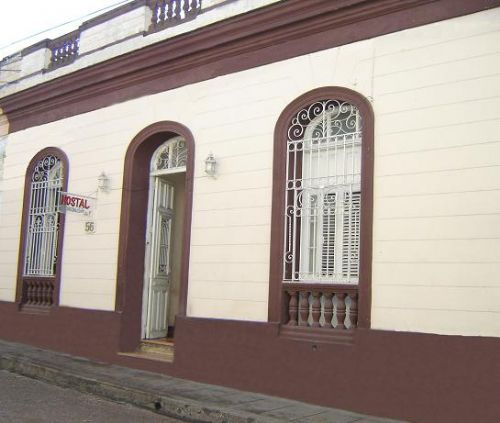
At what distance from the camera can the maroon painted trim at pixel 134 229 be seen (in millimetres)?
8469

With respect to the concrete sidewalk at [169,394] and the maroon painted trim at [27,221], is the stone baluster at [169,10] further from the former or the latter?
the concrete sidewalk at [169,394]

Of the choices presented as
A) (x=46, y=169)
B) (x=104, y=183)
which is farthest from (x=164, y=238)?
(x=46, y=169)

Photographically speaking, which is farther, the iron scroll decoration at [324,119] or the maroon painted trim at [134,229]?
the maroon painted trim at [134,229]

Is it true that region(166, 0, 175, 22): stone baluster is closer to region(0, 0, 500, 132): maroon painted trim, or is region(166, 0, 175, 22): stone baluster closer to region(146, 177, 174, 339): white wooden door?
region(0, 0, 500, 132): maroon painted trim

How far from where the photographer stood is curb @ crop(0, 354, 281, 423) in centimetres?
578

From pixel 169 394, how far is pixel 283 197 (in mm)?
2445

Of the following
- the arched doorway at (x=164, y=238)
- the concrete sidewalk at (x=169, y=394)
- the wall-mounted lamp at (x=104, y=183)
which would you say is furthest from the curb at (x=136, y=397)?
the wall-mounted lamp at (x=104, y=183)

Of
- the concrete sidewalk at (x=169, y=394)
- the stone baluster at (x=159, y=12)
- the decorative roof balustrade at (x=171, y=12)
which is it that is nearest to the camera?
the concrete sidewalk at (x=169, y=394)

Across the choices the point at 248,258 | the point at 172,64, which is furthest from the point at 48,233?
the point at 248,258

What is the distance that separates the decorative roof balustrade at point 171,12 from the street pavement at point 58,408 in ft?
16.0

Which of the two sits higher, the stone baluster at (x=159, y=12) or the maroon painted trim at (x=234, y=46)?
the stone baluster at (x=159, y=12)

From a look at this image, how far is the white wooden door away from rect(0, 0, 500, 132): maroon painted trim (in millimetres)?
1507

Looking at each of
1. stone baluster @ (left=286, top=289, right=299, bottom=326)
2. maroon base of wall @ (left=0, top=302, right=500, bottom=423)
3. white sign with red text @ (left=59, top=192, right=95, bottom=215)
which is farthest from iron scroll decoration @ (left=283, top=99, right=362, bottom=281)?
white sign with red text @ (left=59, top=192, right=95, bottom=215)

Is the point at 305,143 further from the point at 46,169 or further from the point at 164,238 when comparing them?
the point at 46,169
